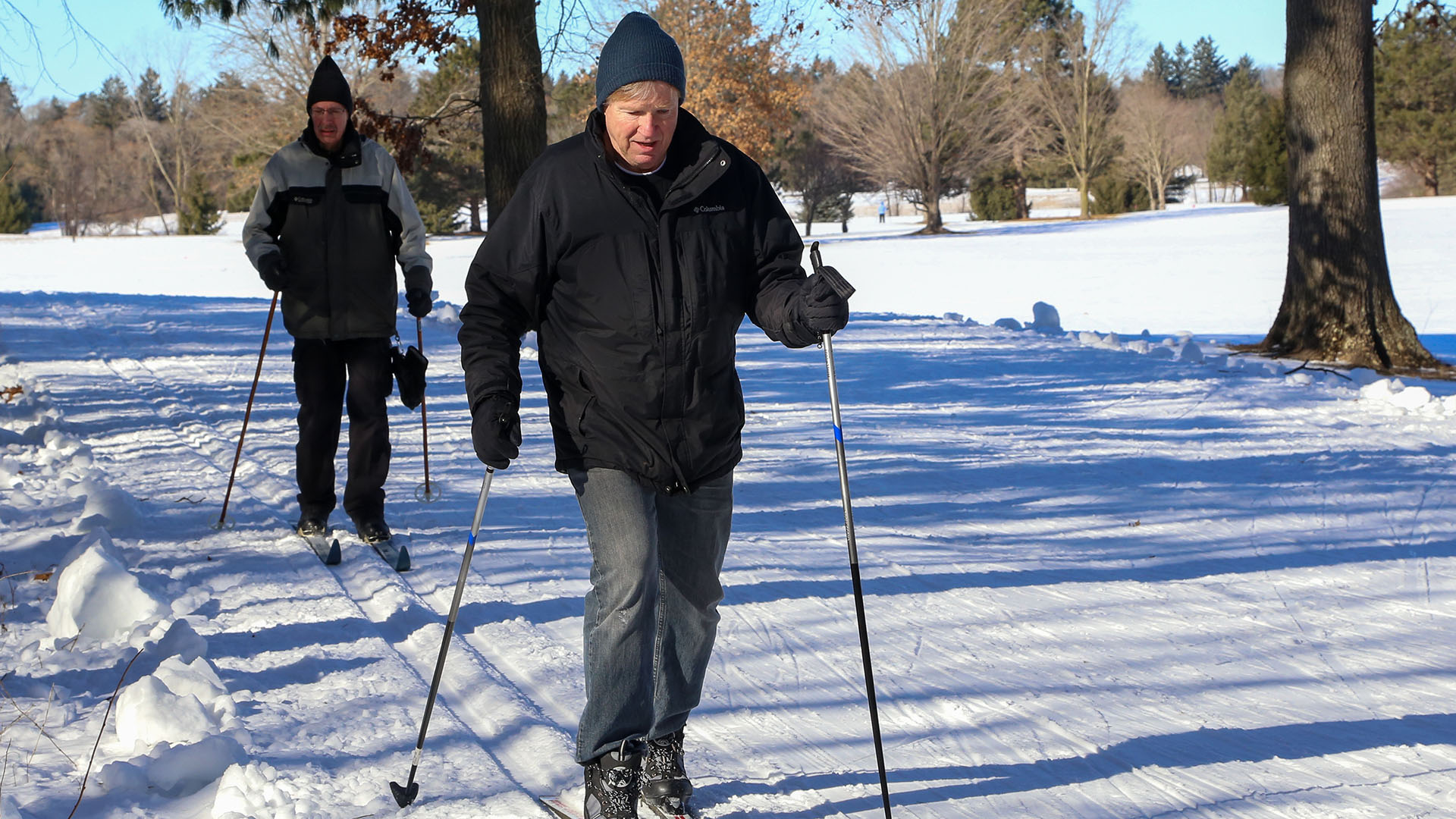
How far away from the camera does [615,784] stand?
304 cm

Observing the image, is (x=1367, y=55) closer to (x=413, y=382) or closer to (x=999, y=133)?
(x=413, y=382)

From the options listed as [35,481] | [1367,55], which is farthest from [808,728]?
[1367,55]

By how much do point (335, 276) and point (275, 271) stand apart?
0.26m

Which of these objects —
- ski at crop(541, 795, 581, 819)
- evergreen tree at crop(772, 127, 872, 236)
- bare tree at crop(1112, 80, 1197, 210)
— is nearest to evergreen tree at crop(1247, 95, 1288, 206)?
bare tree at crop(1112, 80, 1197, 210)

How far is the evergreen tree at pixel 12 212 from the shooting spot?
2044 inches

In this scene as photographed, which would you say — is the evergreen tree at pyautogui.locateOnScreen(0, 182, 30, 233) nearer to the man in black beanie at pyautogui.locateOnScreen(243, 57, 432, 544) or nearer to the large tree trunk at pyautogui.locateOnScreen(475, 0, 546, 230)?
the large tree trunk at pyautogui.locateOnScreen(475, 0, 546, 230)

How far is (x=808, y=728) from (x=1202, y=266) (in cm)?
2357

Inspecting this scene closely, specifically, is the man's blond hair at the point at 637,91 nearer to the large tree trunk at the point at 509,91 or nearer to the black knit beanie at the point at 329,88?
the black knit beanie at the point at 329,88

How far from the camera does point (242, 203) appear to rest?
176 feet

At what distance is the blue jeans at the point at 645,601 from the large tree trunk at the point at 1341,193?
950 centimetres

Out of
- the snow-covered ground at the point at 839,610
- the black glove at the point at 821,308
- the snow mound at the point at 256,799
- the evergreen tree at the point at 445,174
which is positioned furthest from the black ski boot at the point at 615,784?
the evergreen tree at the point at 445,174

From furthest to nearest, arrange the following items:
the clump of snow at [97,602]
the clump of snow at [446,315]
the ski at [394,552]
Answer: the clump of snow at [446,315]
the ski at [394,552]
the clump of snow at [97,602]

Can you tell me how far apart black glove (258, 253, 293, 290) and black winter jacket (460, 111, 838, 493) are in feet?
9.10

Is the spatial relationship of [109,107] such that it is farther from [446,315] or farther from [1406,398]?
[1406,398]
